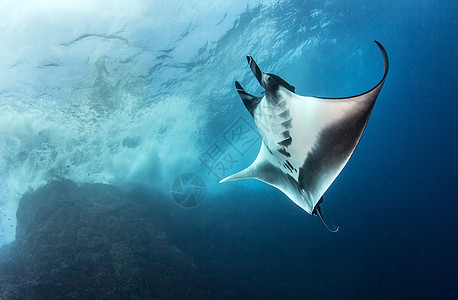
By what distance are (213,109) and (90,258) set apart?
12.7m

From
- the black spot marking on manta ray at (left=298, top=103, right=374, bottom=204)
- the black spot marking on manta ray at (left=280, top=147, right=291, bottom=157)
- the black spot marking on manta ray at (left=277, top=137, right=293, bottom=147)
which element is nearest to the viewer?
the black spot marking on manta ray at (left=298, top=103, right=374, bottom=204)

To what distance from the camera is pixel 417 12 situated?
1692cm

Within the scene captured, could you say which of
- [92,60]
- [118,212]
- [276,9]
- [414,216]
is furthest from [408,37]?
[118,212]

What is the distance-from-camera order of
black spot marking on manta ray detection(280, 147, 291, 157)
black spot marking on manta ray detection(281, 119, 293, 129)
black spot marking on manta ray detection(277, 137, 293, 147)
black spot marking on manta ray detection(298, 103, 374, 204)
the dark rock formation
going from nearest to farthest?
black spot marking on manta ray detection(298, 103, 374, 204) < black spot marking on manta ray detection(281, 119, 293, 129) < black spot marking on manta ray detection(277, 137, 293, 147) < black spot marking on manta ray detection(280, 147, 291, 157) < the dark rock formation

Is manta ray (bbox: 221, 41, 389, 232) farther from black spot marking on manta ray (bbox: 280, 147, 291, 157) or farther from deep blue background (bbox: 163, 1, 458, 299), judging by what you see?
deep blue background (bbox: 163, 1, 458, 299)

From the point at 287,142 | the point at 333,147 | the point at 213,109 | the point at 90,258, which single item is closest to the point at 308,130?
the point at 333,147

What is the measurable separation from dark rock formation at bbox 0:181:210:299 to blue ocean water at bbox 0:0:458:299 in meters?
2.88

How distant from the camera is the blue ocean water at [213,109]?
30.5 feet

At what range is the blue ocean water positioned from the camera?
928 centimetres

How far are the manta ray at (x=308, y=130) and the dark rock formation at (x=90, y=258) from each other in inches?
296

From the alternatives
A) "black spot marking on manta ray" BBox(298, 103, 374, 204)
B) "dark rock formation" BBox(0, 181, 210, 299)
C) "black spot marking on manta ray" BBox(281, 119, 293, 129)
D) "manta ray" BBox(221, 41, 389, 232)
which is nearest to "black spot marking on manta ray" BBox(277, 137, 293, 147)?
"manta ray" BBox(221, 41, 389, 232)

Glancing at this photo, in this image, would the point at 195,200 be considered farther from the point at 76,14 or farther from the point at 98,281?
the point at 76,14

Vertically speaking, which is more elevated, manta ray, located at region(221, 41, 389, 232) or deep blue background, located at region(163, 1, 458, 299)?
manta ray, located at region(221, 41, 389, 232)

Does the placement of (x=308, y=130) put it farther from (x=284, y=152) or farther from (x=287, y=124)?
(x=284, y=152)
